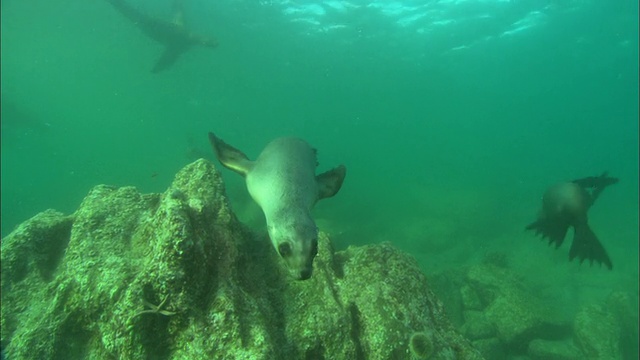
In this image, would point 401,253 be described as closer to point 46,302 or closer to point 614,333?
point 46,302

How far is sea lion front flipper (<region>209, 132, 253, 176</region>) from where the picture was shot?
3986mm

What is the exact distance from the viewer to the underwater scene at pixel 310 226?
8.84ft

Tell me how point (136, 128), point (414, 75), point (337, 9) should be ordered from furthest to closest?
point (136, 128) < point (414, 75) < point (337, 9)

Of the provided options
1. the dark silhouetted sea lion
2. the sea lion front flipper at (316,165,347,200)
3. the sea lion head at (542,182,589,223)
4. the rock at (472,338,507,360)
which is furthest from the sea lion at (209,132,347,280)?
the dark silhouetted sea lion

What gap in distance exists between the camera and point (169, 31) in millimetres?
18219

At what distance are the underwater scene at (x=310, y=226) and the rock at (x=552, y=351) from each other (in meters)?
0.03

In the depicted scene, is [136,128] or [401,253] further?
[136,128]

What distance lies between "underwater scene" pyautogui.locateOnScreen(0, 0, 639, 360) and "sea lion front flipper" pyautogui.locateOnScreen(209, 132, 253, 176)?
1.0 inches

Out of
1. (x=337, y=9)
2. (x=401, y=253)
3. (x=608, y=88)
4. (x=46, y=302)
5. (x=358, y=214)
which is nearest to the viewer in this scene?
(x=46, y=302)

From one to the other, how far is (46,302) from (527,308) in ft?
24.2

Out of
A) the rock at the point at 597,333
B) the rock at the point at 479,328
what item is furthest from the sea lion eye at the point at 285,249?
the rock at the point at 597,333

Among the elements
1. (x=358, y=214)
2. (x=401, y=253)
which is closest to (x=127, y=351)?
(x=401, y=253)

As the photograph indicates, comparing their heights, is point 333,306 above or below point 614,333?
above

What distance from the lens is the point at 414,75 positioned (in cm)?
4275
